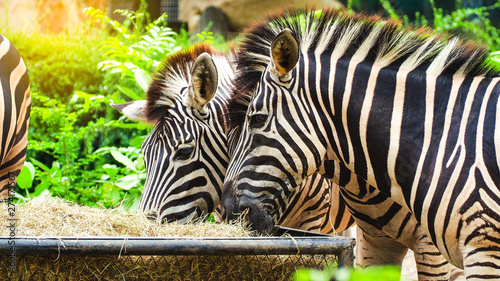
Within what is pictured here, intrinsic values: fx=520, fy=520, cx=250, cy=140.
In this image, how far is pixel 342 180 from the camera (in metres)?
3.37

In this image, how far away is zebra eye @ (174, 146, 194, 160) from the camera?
3631 millimetres

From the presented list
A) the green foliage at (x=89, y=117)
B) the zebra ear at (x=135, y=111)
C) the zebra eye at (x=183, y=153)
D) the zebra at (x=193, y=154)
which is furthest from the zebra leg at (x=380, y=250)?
the green foliage at (x=89, y=117)

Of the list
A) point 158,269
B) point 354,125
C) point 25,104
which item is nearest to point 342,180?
point 354,125

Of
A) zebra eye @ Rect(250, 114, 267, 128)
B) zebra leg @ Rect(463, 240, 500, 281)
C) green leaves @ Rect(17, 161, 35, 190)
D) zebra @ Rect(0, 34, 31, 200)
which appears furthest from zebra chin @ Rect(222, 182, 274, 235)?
green leaves @ Rect(17, 161, 35, 190)

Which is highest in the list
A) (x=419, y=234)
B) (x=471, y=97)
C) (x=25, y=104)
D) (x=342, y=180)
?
(x=471, y=97)

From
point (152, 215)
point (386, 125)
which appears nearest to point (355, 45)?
point (386, 125)

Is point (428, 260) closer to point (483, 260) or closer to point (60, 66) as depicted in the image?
point (483, 260)

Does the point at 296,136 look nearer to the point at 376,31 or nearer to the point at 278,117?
the point at 278,117

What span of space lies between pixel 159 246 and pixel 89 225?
0.61 m

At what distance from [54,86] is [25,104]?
209 inches

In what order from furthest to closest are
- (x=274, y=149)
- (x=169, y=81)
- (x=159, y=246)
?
(x=169, y=81)
(x=274, y=149)
(x=159, y=246)

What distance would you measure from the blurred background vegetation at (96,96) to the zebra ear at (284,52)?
2.75 m

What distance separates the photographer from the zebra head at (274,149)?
2977 millimetres

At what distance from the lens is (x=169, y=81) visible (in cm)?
411
